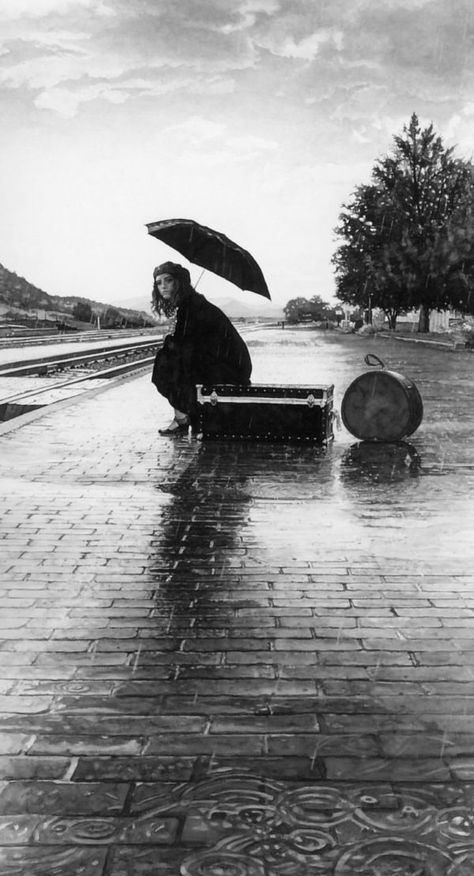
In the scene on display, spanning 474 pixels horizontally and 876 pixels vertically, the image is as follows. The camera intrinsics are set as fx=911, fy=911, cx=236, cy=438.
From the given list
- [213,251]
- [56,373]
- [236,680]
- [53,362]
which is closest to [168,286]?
[213,251]

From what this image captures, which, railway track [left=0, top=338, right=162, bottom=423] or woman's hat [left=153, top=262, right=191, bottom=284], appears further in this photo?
railway track [left=0, top=338, right=162, bottom=423]

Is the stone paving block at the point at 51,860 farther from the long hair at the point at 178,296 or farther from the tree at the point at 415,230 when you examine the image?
the tree at the point at 415,230

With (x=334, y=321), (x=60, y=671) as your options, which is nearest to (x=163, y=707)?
(x=60, y=671)

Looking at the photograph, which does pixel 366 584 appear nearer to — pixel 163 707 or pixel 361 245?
pixel 163 707

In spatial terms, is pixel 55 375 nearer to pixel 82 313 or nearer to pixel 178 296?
pixel 178 296

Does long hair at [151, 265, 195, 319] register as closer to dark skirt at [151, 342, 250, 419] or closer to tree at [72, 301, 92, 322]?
dark skirt at [151, 342, 250, 419]

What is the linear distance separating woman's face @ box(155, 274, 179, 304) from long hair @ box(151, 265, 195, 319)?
35mm

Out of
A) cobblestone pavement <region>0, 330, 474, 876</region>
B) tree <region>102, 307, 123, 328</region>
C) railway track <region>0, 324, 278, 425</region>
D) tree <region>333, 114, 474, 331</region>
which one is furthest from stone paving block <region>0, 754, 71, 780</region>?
tree <region>102, 307, 123, 328</region>

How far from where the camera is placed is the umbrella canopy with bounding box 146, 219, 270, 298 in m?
10.1

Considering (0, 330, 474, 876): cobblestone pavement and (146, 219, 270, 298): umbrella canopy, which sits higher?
(146, 219, 270, 298): umbrella canopy

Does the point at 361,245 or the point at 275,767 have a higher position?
the point at 361,245

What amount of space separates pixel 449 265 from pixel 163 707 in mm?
49309

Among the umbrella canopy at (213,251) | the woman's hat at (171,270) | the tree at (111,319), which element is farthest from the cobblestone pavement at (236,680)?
the tree at (111,319)

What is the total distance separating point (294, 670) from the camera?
3.75m
